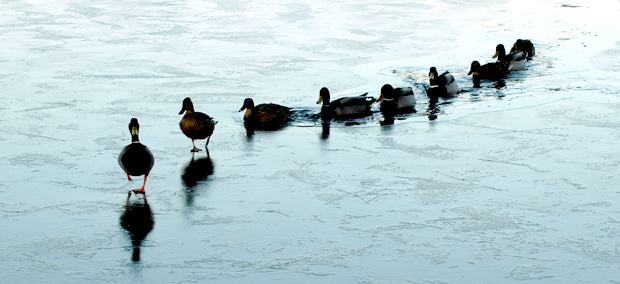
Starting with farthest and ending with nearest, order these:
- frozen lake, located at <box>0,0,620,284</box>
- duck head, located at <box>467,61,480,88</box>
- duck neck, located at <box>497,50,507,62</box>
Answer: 1. duck neck, located at <box>497,50,507,62</box>
2. duck head, located at <box>467,61,480,88</box>
3. frozen lake, located at <box>0,0,620,284</box>

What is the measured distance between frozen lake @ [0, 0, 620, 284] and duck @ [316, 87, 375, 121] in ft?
0.98

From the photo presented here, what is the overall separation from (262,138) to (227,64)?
538cm

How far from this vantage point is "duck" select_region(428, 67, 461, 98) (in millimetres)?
15023

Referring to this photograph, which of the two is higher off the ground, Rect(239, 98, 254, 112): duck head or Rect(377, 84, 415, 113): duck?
Rect(239, 98, 254, 112): duck head

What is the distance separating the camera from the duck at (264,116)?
12938mm

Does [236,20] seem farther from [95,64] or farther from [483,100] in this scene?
[483,100]

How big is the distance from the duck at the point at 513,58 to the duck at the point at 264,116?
5.66 metres

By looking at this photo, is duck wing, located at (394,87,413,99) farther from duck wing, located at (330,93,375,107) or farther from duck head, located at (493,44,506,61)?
duck head, located at (493,44,506,61)

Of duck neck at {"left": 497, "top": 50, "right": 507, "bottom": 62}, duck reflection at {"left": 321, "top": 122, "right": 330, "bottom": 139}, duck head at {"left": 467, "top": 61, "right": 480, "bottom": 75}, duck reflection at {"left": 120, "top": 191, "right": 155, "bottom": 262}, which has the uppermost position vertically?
duck neck at {"left": 497, "top": 50, "right": 507, "bottom": 62}

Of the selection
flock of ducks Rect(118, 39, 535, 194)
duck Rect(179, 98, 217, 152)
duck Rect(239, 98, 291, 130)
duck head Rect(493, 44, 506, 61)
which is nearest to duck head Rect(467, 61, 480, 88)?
flock of ducks Rect(118, 39, 535, 194)

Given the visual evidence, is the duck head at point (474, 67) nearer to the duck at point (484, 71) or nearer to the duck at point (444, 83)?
the duck at point (484, 71)

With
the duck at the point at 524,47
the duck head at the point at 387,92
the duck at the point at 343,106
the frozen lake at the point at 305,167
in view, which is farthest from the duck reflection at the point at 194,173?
the duck at the point at 524,47

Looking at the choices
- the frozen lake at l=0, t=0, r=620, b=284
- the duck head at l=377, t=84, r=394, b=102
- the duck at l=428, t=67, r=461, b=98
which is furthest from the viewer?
the duck at l=428, t=67, r=461, b=98

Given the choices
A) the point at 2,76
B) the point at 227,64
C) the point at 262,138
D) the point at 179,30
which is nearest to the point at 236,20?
the point at 179,30
